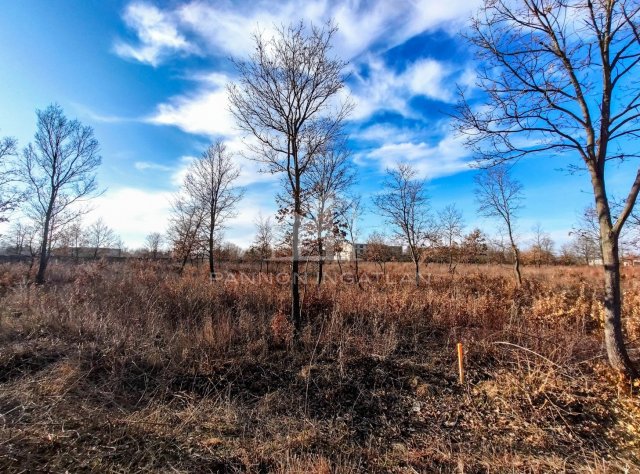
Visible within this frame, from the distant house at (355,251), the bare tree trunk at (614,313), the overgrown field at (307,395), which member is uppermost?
the distant house at (355,251)

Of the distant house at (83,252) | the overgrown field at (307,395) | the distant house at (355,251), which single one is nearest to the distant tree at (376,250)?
the distant house at (355,251)

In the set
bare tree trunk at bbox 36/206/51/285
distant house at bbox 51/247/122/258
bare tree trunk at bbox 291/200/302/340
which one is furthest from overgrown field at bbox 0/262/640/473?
distant house at bbox 51/247/122/258

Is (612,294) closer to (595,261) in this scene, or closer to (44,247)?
(44,247)

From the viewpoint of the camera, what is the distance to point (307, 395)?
4703mm

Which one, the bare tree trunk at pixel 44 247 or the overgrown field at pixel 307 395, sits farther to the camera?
the bare tree trunk at pixel 44 247

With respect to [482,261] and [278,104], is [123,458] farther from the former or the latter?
[482,261]

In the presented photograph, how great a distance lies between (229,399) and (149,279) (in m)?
9.85

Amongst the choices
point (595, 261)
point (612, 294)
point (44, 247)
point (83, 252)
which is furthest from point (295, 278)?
point (83, 252)

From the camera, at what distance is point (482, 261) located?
30203 millimetres

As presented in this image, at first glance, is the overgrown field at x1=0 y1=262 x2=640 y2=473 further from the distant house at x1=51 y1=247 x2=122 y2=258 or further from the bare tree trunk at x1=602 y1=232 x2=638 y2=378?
the distant house at x1=51 y1=247 x2=122 y2=258

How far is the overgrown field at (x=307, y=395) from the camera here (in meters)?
3.37

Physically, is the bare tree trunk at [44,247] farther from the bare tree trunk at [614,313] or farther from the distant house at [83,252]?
the bare tree trunk at [614,313]

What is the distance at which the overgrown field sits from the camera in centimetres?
337

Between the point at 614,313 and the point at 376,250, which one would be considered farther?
the point at 376,250
